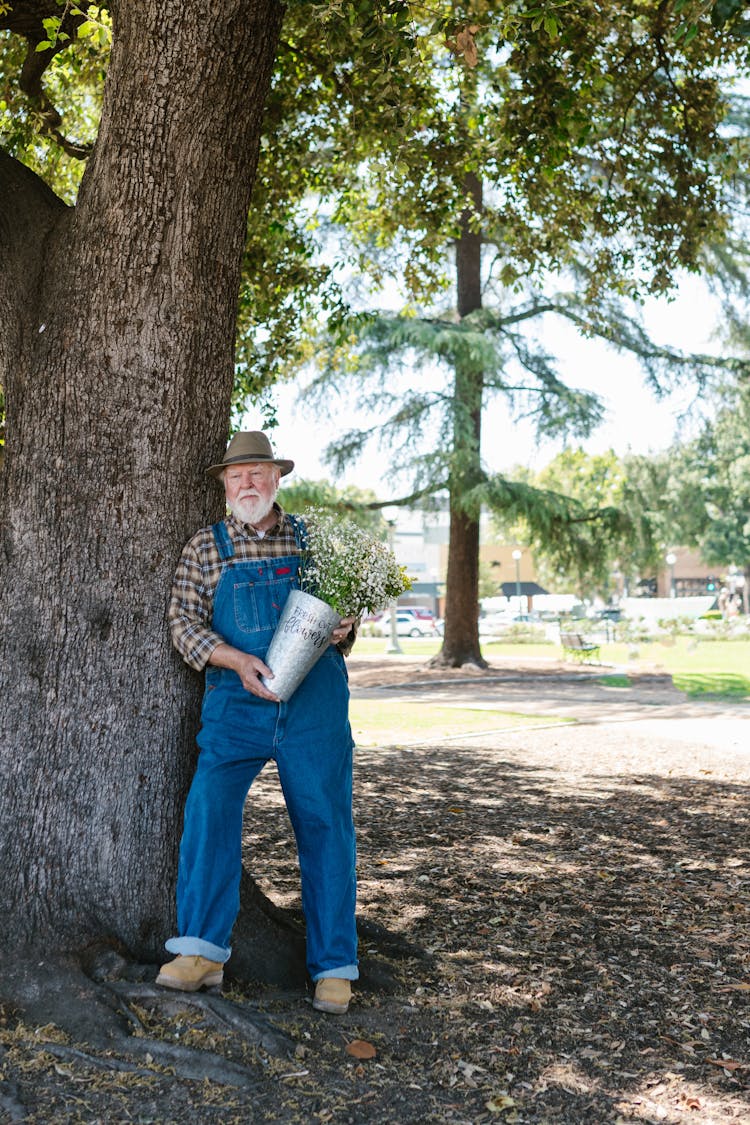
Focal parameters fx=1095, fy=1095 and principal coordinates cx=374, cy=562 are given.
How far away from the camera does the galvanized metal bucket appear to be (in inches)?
151

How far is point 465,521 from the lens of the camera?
2225 cm

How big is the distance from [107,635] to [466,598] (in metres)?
19.0

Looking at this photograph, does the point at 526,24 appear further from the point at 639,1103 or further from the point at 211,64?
the point at 639,1103

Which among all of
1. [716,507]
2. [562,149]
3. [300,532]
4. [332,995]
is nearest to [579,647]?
[562,149]

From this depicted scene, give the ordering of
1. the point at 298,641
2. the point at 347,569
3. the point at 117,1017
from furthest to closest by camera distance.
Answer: the point at 347,569 → the point at 298,641 → the point at 117,1017

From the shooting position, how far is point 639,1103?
338 cm

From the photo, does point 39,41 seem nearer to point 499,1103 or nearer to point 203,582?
point 203,582

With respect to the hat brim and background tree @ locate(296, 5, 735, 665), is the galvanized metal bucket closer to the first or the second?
the hat brim

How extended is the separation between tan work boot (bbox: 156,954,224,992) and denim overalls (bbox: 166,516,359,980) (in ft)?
0.13

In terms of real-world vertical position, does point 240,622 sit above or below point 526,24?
below

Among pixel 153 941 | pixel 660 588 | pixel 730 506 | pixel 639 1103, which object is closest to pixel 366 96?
pixel 153 941

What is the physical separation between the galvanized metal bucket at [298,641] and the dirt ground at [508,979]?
115 centimetres

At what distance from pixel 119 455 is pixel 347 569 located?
38.6 inches

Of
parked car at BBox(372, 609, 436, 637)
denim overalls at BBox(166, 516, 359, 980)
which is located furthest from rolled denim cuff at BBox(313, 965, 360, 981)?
parked car at BBox(372, 609, 436, 637)
